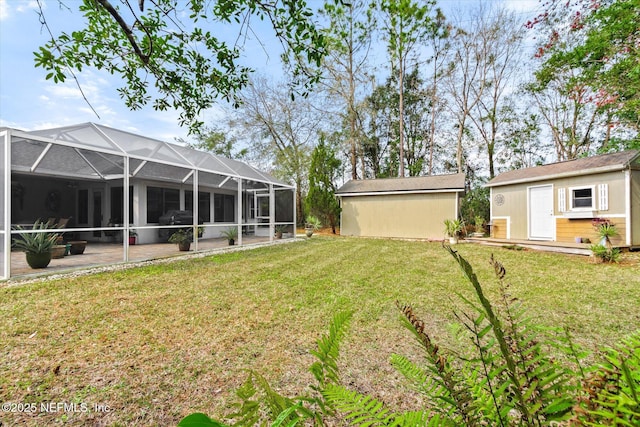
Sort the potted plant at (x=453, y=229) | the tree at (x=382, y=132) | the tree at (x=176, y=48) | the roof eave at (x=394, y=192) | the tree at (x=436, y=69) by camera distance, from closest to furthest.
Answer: the tree at (x=176, y=48) < the potted plant at (x=453, y=229) < the roof eave at (x=394, y=192) < the tree at (x=436, y=69) < the tree at (x=382, y=132)

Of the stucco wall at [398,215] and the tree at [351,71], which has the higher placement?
the tree at [351,71]

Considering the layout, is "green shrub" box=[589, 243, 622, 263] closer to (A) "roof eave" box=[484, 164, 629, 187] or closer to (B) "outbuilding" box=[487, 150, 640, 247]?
(B) "outbuilding" box=[487, 150, 640, 247]

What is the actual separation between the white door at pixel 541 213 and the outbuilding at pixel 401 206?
2584 mm

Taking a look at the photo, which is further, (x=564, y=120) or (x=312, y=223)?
(x=564, y=120)

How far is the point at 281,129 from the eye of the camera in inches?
770

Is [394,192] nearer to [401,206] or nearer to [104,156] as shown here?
[401,206]

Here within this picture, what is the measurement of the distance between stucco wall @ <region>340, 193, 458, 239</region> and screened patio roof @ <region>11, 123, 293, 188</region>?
5.16m

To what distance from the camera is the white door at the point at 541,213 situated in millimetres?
9688

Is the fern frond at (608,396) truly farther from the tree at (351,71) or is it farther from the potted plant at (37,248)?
the tree at (351,71)

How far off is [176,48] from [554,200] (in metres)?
11.8

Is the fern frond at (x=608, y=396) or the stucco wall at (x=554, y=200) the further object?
the stucco wall at (x=554, y=200)

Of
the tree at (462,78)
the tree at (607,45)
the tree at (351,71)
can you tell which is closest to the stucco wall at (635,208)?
the tree at (607,45)

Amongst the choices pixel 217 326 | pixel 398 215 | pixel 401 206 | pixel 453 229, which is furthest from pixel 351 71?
pixel 217 326

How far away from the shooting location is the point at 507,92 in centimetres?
1797
